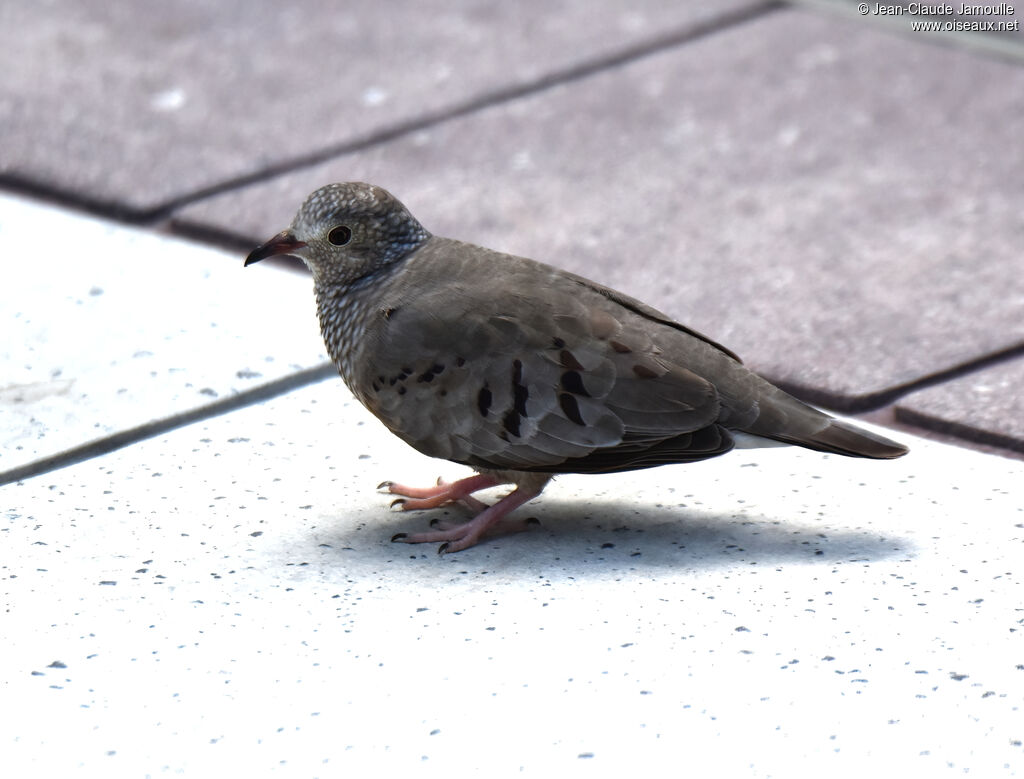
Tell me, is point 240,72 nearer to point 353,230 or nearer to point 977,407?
point 353,230

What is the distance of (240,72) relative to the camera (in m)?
7.38

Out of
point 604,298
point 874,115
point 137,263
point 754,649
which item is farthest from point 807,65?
point 754,649

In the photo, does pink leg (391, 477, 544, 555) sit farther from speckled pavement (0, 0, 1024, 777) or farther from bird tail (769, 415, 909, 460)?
bird tail (769, 415, 909, 460)

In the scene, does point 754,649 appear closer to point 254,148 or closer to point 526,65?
point 254,148

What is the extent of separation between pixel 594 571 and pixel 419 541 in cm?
42

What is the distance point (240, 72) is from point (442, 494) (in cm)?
369

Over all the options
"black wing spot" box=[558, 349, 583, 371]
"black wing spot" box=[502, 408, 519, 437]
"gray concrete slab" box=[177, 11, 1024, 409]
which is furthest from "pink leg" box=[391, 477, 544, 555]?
"gray concrete slab" box=[177, 11, 1024, 409]

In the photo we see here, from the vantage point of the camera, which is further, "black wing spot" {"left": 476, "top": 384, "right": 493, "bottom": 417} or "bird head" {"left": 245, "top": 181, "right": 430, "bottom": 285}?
"bird head" {"left": 245, "top": 181, "right": 430, "bottom": 285}

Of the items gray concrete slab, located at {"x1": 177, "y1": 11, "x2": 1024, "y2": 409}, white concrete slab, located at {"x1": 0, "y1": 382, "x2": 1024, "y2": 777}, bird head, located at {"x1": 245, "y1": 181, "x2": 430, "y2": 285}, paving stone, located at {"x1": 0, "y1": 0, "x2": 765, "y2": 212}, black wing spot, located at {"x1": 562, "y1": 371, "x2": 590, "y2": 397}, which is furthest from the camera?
paving stone, located at {"x1": 0, "y1": 0, "x2": 765, "y2": 212}

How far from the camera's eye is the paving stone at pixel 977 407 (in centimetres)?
470

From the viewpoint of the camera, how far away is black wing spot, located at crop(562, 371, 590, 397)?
12.6ft

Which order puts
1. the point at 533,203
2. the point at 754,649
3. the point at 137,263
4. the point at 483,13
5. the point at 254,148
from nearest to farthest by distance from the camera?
A: the point at 754,649 < the point at 137,263 < the point at 533,203 < the point at 254,148 < the point at 483,13

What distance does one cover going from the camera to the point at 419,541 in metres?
4.02

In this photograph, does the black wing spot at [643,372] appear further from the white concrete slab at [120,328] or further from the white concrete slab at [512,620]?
the white concrete slab at [120,328]
